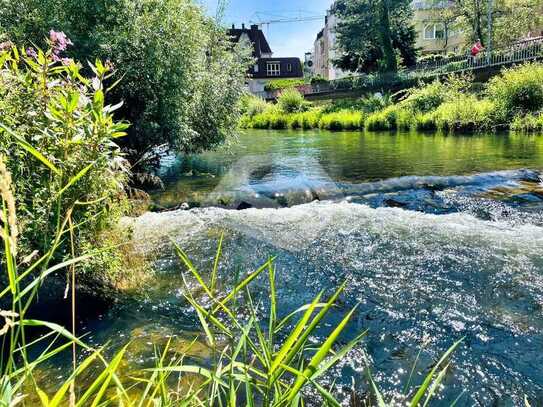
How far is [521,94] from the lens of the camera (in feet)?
60.3

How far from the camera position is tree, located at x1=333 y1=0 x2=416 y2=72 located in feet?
124

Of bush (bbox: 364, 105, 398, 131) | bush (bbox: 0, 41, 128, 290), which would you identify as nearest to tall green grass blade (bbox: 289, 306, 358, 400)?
bush (bbox: 0, 41, 128, 290)

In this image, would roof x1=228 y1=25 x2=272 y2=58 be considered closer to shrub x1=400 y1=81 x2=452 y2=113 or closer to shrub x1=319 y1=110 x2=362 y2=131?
shrub x1=319 y1=110 x2=362 y2=131

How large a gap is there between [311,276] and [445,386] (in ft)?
6.87

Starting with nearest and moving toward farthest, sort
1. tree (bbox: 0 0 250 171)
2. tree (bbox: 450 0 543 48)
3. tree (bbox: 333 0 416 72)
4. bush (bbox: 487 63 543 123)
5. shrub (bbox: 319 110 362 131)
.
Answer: tree (bbox: 0 0 250 171)
bush (bbox: 487 63 543 123)
shrub (bbox: 319 110 362 131)
tree (bbox: 450 0 543 48)
tree (bbox: 333 0 416 72)

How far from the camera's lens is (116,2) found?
7.63m

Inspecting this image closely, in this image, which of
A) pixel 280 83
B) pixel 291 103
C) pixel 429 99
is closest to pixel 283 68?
pixel 280 83

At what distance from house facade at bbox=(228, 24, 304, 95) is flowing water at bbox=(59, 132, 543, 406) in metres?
58.8

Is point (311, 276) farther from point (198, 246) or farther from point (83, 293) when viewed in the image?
point (83, 293)

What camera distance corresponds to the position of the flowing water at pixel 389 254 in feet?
10.6

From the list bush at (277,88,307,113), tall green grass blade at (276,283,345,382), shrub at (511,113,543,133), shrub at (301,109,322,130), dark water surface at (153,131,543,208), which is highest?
bush at (277,88,307,113)

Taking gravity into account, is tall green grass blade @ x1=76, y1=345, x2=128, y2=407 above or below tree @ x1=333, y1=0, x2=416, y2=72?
below

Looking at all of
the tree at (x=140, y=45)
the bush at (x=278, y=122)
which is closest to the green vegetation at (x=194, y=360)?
the tree at (x=140, y=45)

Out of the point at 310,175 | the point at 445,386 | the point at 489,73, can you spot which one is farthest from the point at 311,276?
the point at 489,73
